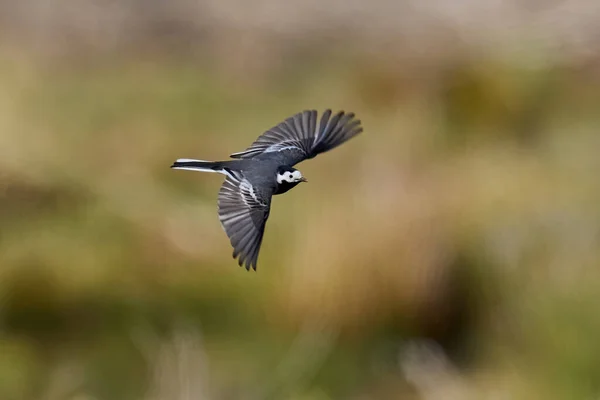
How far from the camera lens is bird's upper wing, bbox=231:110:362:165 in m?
2.41

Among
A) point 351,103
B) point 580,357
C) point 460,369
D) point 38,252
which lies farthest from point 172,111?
point 580,357

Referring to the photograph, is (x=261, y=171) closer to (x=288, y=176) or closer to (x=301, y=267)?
(x=288, y=176)

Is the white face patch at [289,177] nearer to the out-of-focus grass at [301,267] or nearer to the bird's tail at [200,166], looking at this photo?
the bird's tail at [200,166]

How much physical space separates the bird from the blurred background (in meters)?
1.22

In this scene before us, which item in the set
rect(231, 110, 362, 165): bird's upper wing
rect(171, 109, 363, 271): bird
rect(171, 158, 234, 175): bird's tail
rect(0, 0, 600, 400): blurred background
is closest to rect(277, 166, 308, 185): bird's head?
rect(171, 109, 363, 271): bird

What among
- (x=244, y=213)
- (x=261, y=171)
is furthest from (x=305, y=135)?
(x=244, y=213)

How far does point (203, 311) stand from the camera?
466 centimetres

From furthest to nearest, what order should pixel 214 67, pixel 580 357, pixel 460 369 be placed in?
pixel 214 67 → pixel 460 369 → pixel 580 357

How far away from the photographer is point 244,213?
1.98 meters

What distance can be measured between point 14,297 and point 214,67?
3.64 meters

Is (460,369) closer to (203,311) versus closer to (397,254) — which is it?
(397,254)

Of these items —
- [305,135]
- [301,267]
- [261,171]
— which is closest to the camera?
[261,171]

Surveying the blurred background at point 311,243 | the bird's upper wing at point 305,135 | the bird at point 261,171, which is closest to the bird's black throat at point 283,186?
the bird at point 261,171

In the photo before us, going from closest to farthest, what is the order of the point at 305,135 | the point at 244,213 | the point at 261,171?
1. the point at 244,213
2. the point at 261,171
3. the point at 305,135
